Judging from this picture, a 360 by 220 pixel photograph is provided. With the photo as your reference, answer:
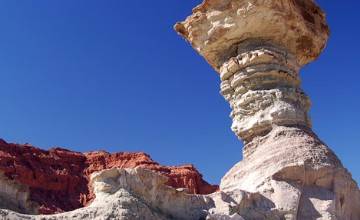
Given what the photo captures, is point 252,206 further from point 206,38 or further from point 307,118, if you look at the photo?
point 206,38

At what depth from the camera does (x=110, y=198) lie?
5.45 metres

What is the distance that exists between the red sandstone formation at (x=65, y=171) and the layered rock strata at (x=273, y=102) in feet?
161

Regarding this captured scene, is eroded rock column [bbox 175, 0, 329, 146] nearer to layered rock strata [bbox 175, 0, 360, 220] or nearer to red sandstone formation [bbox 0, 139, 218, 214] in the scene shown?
layered rock strata [bbox 175, 0, 360, 220]

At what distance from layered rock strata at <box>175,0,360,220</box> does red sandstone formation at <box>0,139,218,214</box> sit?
49.0 meters

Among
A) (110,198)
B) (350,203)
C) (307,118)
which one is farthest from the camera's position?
(307,118)

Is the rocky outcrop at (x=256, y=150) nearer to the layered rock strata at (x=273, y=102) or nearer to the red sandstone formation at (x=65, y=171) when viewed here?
the layered rock strata at (x=273, y=102)

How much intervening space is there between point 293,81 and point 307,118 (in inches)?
29.0

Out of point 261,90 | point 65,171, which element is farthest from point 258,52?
point 65,171

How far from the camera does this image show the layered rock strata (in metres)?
7.34

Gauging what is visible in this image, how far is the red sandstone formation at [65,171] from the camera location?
200 feet

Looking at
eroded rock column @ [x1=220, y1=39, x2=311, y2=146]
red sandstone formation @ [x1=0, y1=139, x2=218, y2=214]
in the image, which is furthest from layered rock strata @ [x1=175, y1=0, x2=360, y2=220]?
red sandstone formation @ [x1=0, y1=139, x2=218, y2=214]

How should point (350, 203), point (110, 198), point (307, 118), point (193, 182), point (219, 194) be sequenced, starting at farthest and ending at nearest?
point (193, 182) → point (307, 118) → point (350, 203) → point (219, 194) → point (110, 198)

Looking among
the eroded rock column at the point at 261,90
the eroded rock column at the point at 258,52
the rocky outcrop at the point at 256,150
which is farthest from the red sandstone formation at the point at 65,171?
the eroded rock column at the point at 261,90

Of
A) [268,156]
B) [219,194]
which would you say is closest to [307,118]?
[268,156]
